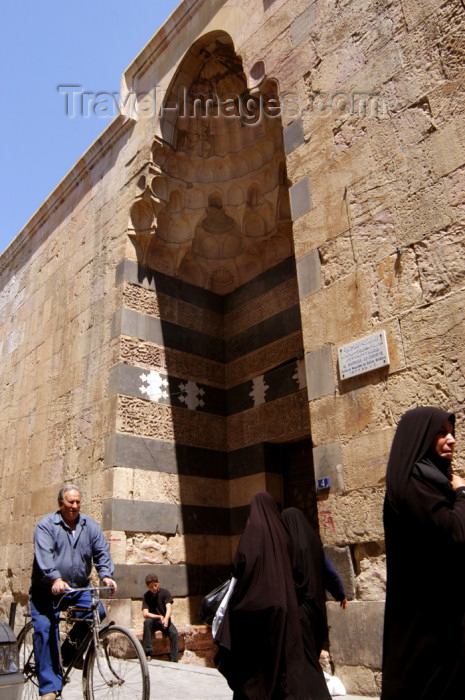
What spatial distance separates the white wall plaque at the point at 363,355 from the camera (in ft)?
13.4

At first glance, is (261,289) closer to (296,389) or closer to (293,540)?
(296,389)

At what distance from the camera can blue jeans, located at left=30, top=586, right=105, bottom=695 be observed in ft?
10.8

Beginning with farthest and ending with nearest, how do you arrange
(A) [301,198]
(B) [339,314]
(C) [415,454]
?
(A) [301,198]
(B) [339,314]
(C) [415,454]

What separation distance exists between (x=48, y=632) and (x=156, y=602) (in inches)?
115

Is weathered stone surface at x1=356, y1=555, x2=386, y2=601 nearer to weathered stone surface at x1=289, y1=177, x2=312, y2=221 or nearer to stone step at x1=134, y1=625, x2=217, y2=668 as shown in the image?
weathered stone surface at x1=289, y1=177, x2=312, y2=221

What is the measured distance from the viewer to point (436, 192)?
4004 mm

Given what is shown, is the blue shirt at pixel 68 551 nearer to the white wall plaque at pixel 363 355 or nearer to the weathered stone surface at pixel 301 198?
the white wall plaque at pixel 363 355

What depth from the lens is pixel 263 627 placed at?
2.61 m

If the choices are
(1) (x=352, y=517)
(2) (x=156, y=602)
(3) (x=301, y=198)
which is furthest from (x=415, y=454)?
(2) (x=156, y=602)

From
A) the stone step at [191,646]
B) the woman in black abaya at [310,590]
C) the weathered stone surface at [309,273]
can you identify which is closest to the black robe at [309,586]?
the woman in black abaya at [310,590]

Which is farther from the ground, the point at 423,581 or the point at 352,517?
the point at 352,517

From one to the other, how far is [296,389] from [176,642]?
3103 millimetres

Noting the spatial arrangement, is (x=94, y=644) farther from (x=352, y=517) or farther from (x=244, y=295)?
(x=244, y=295)

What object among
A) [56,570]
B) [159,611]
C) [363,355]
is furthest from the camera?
[159,611]
